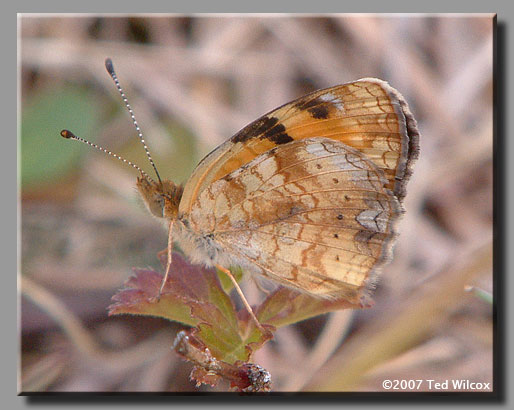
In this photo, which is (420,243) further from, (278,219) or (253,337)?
(253,337)

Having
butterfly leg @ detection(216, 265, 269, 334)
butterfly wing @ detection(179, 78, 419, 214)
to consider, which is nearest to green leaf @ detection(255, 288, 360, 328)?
butterfly leg @ detection(216, 265, 269, 334)

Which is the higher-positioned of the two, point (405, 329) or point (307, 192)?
point (307, 192)

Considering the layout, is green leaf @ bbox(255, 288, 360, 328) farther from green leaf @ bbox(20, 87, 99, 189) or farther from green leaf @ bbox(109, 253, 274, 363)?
green leaf @ bbox(20, 87, 99, 189)

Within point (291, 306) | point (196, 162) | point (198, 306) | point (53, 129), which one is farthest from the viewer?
point (196, 162)

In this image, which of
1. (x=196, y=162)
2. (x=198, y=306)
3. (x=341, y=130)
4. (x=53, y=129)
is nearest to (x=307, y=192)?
(x=341, y=130)

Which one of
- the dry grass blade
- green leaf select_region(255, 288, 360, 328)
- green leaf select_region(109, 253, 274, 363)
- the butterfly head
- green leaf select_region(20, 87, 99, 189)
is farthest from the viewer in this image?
green leaf select_region(20, 87, 99, 189)

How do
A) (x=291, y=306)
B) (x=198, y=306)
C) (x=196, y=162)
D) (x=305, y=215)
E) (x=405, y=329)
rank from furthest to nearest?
(x=196, y=162) → (x=405, y=329) → (x=305, y=215) → (x=291, y=306) → (x=198, y=306)

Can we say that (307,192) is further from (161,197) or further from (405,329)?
(405,329)

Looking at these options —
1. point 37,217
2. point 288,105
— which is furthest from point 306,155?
point 37,217
